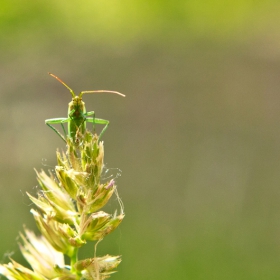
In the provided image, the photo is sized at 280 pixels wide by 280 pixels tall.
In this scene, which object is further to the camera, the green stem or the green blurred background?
the green blurred background

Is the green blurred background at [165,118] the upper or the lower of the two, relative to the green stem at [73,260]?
upper

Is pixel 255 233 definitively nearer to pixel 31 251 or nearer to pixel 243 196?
pixel 243 196

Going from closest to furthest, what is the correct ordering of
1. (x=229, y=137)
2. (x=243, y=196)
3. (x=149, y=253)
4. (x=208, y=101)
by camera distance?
(x=149, y=253), (x=243, y=196), (x=229, y=137), (x=208, y=101)

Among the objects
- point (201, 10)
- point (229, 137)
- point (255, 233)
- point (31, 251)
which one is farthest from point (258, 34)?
point (31, 251)

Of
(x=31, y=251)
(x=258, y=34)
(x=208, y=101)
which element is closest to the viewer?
(x=31, y=251)

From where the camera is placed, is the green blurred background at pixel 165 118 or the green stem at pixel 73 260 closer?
the green stem at pixel 73 260

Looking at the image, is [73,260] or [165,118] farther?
[165,118]

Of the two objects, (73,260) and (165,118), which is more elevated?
(165,118)

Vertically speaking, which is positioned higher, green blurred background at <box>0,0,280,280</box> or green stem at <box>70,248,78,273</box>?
green blurred background at <box>0,0,280,280</box>
